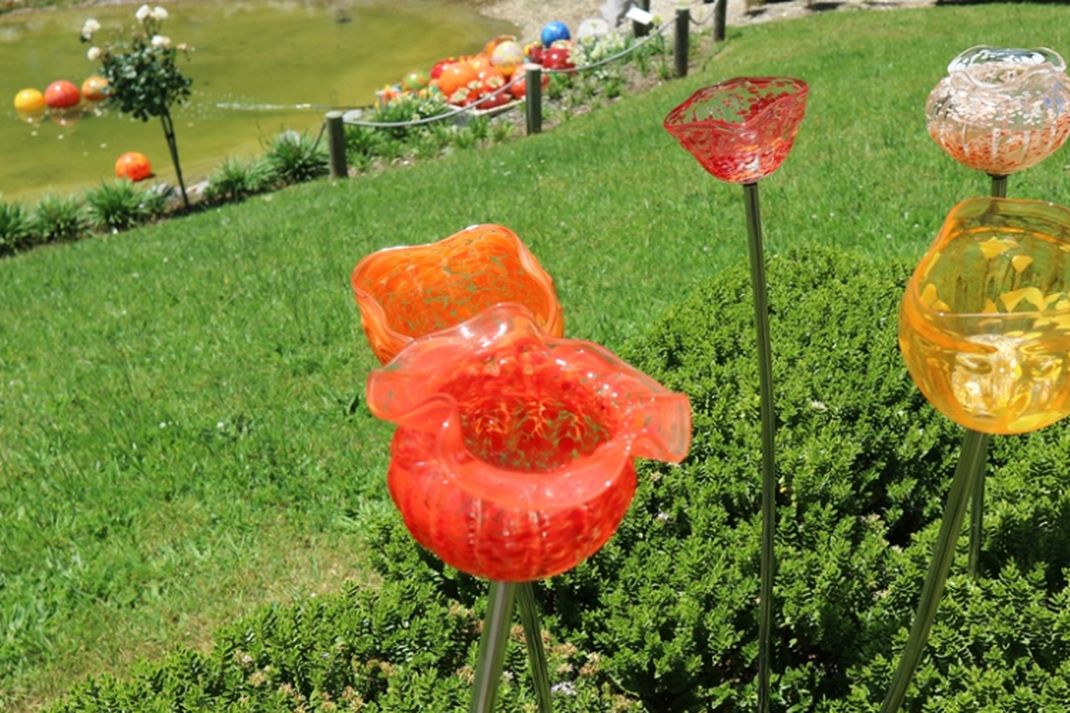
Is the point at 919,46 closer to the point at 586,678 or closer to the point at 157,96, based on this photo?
the point at 157,96

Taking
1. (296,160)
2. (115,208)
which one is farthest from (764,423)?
(296,160)

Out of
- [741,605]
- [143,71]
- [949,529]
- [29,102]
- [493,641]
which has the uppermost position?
[493,641]

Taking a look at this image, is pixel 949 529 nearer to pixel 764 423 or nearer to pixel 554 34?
pixel 764 423

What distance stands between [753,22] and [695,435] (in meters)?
11.8

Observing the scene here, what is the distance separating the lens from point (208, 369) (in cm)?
527

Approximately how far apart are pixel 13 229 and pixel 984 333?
961 cm

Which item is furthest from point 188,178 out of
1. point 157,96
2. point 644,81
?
point 644,81

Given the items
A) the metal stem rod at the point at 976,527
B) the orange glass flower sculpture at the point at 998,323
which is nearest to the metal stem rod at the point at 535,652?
the orange glass flower sculpture at the point at 998,323

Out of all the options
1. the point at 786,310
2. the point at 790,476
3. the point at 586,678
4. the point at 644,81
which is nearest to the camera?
the point at 586,678

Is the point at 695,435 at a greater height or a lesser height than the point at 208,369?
greater

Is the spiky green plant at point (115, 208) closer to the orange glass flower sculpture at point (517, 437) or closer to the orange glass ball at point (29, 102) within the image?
the orange glass ball at point (29, 102)

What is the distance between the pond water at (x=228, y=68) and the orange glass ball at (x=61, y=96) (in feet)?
1.48

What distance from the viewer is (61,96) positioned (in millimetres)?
15352

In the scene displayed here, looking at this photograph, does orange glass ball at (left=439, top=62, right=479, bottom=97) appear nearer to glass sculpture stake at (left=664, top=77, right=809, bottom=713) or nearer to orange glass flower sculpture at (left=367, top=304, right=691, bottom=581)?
glass sculpture stake at (left=664, top=77, right=809, bottom=713)
